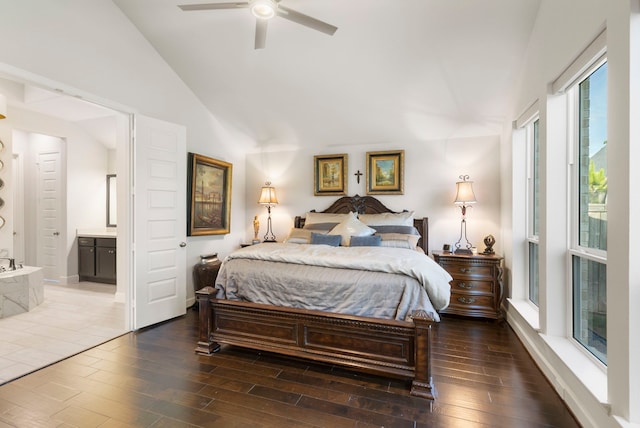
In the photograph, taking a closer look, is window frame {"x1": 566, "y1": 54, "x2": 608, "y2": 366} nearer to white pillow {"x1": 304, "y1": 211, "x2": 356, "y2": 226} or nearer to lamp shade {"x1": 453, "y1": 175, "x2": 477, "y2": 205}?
lamp shade {"x1": 453, "y1": 175, "x2": 477, "y2": 205}

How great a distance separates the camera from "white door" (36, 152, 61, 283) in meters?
5.50

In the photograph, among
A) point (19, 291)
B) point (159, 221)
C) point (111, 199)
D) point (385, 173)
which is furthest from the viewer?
point (111, 199)

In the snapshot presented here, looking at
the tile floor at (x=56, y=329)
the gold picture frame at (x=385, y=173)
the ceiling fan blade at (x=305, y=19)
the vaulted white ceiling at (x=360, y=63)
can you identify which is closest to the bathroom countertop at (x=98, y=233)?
the tile floor at (x=56, y=329)

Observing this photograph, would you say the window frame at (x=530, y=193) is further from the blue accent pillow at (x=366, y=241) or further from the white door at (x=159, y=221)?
the white door at (x=159, y=221)

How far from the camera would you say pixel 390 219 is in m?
4.35

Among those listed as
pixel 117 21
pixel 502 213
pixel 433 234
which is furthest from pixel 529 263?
pixel 117 21

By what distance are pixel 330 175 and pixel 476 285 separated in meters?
2.69

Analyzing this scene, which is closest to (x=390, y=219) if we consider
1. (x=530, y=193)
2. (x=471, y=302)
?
(x=471, y=302)

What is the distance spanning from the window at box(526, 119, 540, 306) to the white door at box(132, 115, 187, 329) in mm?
4122

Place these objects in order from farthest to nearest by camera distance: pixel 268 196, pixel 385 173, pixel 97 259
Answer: pixel 97 259, pixel 268 196, pixel 385 173

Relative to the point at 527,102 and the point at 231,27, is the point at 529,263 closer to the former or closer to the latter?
the point at 527,102

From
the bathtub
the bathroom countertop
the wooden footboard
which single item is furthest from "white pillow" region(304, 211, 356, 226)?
the bathtub

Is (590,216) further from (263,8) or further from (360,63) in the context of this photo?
(263,8)

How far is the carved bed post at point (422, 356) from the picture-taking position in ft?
7.09
